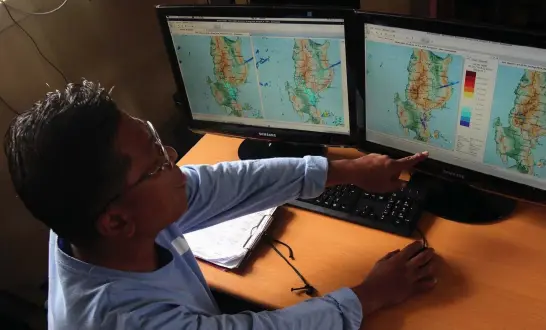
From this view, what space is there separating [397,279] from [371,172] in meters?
0.25

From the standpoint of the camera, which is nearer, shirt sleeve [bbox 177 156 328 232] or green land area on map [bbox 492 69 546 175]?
green land area on map [bbox 492 69 546 175]

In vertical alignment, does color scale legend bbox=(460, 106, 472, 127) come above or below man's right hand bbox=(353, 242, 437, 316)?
above

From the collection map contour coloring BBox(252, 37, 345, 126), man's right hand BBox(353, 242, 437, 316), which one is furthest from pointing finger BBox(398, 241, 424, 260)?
map contour coloring BBox(252, 37, 345, 126)

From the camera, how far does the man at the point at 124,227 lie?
2.61 feet

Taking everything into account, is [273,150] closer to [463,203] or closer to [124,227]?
[463,203]

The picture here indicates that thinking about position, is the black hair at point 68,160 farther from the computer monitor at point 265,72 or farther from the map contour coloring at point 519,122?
the map contour coloring at point 519,122

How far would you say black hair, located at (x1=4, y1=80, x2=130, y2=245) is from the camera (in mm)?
781

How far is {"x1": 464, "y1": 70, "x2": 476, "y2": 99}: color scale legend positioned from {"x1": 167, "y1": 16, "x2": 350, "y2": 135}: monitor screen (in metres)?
0.26

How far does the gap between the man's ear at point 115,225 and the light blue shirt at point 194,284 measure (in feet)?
0.23

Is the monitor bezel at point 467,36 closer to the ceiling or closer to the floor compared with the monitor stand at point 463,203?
closer to the ceiling

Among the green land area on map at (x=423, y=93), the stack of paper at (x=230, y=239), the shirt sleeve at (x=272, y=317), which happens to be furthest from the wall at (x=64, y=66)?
the green land area on map at (x=423, y=93)

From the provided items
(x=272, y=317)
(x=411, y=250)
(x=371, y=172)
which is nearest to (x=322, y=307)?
(x=272, y=317)

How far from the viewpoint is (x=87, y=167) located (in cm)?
79

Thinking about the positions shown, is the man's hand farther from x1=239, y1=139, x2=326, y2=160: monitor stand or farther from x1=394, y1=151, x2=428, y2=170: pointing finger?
x1=239, y1=139, x2=326, y2=160: monitor stand
